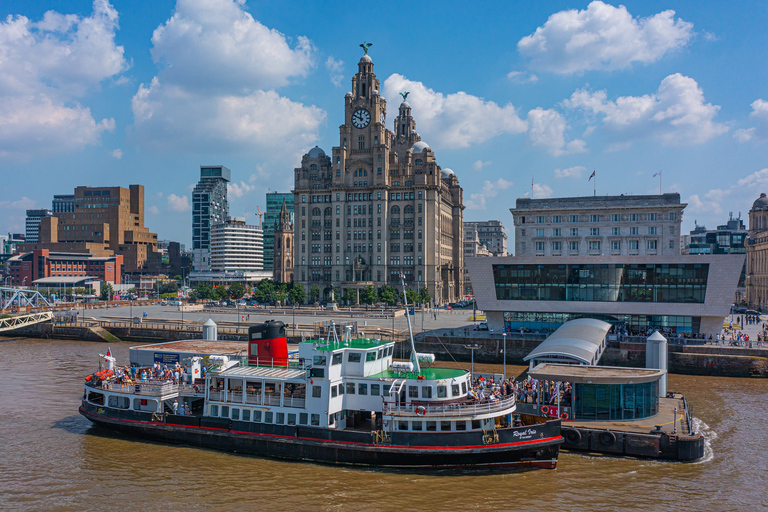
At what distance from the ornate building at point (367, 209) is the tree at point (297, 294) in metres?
7.78

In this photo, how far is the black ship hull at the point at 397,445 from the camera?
28.0 m

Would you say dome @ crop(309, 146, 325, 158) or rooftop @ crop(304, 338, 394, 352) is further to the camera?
dome @ crop(309, 146, 325, 158)

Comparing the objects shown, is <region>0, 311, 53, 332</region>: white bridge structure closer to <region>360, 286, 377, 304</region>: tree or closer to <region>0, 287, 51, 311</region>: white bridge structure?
<region>0, 287, 51, 311</region>: white bridge structure

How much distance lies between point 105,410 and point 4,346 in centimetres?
5005

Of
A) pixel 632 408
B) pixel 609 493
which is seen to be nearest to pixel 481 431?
pixel 609 493

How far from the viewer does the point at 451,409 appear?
94.4ft

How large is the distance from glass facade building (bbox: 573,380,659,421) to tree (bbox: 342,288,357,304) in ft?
291

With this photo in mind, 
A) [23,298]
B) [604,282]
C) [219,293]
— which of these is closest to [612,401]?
[604,282]

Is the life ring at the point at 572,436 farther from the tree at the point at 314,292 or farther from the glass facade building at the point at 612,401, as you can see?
the tree at the point at 314,292

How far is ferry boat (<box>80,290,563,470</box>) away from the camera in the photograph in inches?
1115

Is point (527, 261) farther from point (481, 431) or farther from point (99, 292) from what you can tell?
point (99, 292)

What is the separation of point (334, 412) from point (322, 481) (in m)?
4.04

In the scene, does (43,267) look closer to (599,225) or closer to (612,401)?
(599,225)

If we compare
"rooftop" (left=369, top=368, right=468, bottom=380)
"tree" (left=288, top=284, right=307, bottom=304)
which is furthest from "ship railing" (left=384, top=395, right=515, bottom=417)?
"tree" (left=288, top=284, right=307, bottom=304)
